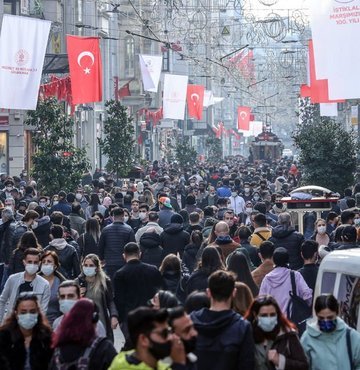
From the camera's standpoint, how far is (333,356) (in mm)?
9242

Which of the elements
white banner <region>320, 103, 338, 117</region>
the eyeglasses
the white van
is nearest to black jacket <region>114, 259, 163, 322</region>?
the white van

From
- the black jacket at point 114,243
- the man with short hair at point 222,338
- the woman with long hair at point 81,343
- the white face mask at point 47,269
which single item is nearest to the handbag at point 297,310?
the white face mask at point 47,269

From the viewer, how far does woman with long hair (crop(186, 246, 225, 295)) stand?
41.7 ft

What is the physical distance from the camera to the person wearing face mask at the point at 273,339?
898cm

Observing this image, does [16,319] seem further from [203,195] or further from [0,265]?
[203,195]

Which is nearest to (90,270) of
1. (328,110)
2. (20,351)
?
(20,351)

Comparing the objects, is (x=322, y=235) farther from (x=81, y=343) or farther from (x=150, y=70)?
(x=150, y=70)

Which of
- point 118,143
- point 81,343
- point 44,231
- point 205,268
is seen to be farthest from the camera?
point 118,143

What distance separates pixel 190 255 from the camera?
1709cm

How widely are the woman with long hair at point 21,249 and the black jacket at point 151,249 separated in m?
2.35

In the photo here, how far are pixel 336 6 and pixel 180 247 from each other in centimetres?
649

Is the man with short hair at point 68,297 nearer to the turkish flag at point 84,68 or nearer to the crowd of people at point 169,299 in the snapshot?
the crowd of people at point 169,299

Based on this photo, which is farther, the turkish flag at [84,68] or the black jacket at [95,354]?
the turkish flag at [84,68]

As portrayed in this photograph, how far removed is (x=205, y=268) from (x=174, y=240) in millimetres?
5617
